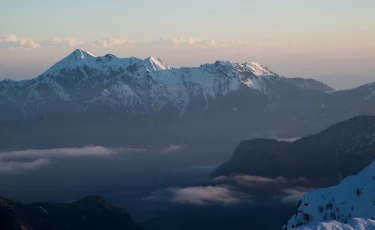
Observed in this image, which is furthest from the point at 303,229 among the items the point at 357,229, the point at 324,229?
the point at 357,229

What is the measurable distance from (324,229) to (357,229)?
12358 millimetres

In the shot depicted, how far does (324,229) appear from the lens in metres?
196

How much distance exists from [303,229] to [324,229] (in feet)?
26.5

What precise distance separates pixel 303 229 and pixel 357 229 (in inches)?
804

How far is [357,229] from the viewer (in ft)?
655

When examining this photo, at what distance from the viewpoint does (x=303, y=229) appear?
633 ft

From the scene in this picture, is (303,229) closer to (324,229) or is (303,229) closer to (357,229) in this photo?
(324,229)
